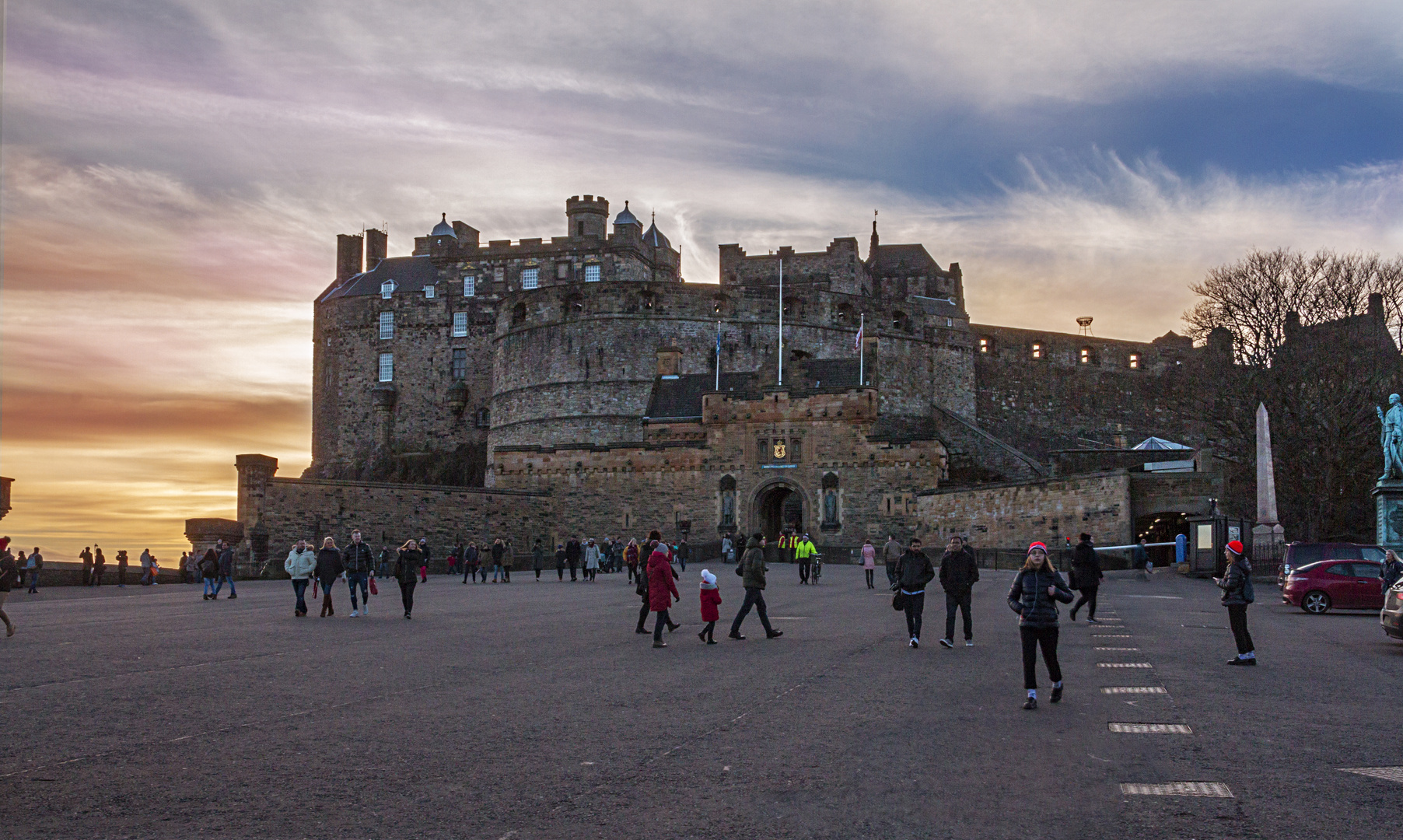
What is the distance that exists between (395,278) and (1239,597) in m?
60.2

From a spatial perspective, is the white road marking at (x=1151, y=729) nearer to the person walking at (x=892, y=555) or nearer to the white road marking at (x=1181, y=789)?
the white road marking at (x=1181, y=789)

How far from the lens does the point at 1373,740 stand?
743cm

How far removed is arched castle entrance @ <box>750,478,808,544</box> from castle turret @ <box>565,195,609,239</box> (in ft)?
78.0

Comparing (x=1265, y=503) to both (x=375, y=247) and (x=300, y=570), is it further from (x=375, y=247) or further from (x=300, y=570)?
(x=375, y=247)

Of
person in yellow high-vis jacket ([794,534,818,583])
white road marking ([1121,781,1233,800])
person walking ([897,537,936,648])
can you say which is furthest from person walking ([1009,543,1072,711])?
person in yellow high-vis jacket ([794,534,818,583])

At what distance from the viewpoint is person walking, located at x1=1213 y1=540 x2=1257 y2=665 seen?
36.1 ft

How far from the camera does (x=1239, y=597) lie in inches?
441

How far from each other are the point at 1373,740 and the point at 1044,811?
302cm

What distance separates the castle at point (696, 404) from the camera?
1554 inches

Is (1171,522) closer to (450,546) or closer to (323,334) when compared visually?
(450,546)

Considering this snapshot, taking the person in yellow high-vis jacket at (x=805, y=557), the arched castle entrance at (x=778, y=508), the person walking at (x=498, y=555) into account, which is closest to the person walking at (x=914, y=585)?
the person in yellow high-vis jacket at (x=805, y=557)

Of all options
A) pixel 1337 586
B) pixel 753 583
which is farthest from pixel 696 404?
pixel 753 583

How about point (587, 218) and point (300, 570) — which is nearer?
point (300, 570)

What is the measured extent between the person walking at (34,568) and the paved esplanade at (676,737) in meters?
12.4
